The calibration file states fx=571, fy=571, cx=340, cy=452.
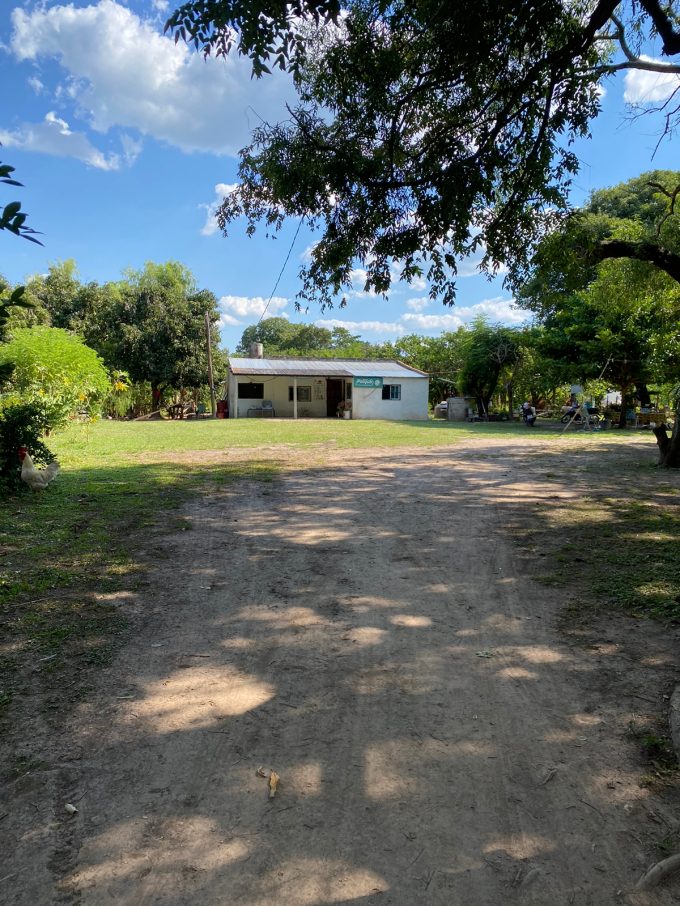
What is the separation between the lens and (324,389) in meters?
38.8

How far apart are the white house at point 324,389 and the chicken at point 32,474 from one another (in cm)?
2587

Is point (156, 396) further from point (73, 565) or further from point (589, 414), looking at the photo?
point (73, 565)

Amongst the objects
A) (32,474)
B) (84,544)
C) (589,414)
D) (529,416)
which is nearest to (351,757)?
(84,544)

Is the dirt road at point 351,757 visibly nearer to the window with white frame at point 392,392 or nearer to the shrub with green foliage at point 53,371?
the shrub with green foliage at point 53,371

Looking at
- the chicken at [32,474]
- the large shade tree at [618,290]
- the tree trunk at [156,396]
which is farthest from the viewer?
Answer: the tree trunk at [156,396]

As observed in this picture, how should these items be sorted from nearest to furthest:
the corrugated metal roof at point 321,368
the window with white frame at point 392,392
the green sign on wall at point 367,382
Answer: the corrugated metal roof at point 321,368
the green sign on wall at point 367,382
the window with white frame at point 392,392

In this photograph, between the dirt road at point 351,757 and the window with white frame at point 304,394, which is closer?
the dirt road at point 351,757

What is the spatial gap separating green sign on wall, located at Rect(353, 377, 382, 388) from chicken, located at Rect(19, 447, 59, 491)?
27495 mm

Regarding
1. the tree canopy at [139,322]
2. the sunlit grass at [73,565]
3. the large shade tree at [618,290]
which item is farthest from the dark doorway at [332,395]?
the sunlit grass at [73,565]

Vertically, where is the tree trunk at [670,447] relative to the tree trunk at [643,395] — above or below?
below

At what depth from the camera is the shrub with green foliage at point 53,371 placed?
1588 centimetres

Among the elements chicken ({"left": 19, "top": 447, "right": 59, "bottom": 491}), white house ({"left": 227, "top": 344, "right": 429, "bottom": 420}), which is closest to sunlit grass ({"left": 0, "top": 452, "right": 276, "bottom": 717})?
chicken ({"left": 19, "top": 447, "right": 59, "bottom": 491})

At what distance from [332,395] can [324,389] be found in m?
0.77

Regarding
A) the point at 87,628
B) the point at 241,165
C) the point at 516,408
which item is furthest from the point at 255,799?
the point at 516,408
